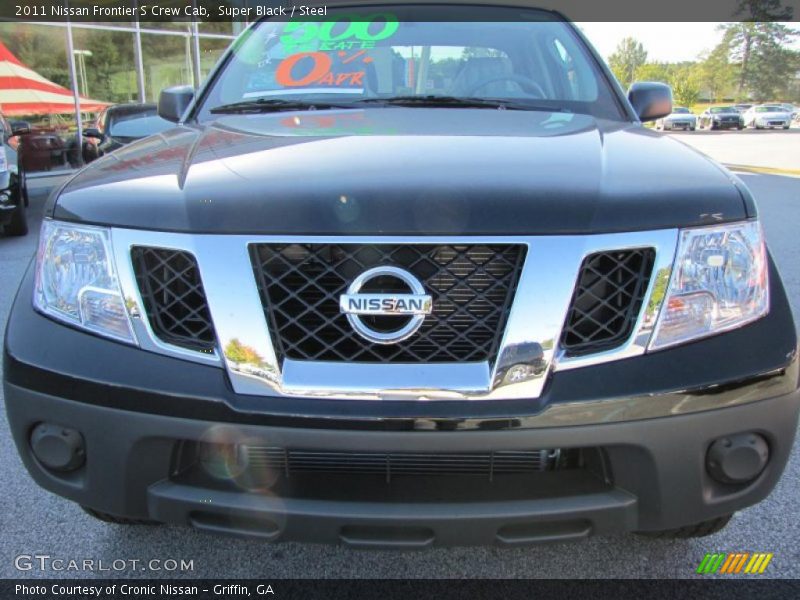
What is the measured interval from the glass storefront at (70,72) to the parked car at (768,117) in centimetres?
3433

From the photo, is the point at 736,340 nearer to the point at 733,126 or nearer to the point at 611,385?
the point at 611,385

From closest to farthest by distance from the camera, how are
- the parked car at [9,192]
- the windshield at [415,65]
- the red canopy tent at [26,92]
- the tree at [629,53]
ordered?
the windshield at [415,65]
the parked car at [9,192]
the red canopy tent at [26,92]
the tree at [629,53]

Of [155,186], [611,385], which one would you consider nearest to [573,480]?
[611,385]

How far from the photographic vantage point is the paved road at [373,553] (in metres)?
1.92

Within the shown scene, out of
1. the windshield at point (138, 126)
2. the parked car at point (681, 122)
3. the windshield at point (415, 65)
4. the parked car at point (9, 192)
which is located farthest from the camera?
the parked car at point (681, 122)

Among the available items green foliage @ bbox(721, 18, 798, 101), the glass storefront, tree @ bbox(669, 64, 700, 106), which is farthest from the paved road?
green foliage @ bbox(721, 18, 798, 101)

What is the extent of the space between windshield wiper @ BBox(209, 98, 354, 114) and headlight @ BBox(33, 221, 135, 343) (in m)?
0.98

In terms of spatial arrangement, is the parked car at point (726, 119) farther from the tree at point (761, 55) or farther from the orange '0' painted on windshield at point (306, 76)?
the orange '0' painted on windshield at point (306, 76)

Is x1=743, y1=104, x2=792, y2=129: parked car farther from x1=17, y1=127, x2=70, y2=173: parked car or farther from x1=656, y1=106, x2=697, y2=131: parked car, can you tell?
x1=17, y1=127, x2=70, y2=173: parked car

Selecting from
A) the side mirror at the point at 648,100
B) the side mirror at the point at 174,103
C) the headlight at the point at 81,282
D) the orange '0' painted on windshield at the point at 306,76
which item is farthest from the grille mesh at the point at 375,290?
the side mirror at the point at 174,103

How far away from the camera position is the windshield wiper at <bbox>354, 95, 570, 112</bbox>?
2.35 m

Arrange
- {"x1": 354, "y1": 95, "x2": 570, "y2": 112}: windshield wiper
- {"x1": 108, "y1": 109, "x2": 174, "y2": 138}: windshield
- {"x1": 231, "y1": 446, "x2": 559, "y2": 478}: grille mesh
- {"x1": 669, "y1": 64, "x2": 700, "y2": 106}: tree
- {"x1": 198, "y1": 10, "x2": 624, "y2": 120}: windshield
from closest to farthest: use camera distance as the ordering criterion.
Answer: {"x1": 231, "y1": 446, "x2": 559, "y2": 478}: grille mesh → {"x1": 354, "y1": 95, "x2": 570, "y2": 112}: windshield wiper → {"x1": 198, "y1": 10, "x2": 624, "y2": 120}: windshield → {"x1": 108, "y1": 109, "x2": 174, "y2": 138}: windshield → {"x1": 669, "y1": 64, "x2": 700, "y2": 106}: tree

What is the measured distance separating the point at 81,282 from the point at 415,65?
5.27 feet

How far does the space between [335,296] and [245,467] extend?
44 cm
